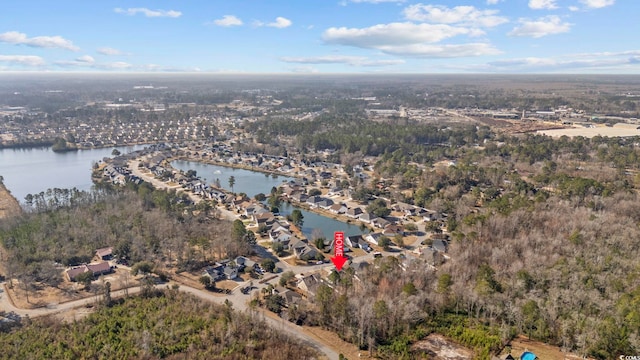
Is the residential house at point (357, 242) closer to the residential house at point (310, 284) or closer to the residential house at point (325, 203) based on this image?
the residential house at point (310, 284)

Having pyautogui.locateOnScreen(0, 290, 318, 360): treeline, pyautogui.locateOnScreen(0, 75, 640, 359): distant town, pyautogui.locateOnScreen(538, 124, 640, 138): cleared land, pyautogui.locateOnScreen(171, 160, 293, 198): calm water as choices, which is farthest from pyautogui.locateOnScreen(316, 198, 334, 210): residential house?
pyautogui.locateOnScreen(538, 124, 640, 138): cleared land

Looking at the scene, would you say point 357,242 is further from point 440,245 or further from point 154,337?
point 154,337

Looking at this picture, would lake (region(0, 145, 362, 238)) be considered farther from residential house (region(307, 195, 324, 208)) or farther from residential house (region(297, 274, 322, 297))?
residential house (region(297, 274, 322, 297))

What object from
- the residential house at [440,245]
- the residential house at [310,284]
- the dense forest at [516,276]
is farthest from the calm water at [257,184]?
the residential house at [310,284]

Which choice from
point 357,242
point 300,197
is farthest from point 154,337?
point 300,197

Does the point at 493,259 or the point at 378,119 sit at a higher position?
the point at 378,119

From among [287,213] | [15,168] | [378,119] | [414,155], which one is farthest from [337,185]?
[378,119]

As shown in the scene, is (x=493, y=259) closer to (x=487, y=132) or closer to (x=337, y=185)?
(x=337, y=185)
